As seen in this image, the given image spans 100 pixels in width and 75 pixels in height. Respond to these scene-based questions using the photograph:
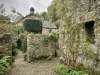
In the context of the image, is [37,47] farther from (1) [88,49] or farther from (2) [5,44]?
(1) [88,49]

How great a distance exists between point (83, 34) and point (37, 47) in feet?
15.7

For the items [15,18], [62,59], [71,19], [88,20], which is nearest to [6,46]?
[62,59]

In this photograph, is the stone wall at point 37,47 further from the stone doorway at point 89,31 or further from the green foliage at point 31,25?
the green foliage at point 31,25

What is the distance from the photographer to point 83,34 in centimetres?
549

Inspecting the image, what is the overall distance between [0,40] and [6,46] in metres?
0.52

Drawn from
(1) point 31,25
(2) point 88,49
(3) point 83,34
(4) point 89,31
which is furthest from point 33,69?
(1) point 31,25

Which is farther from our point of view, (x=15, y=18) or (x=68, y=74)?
(x=15, y=18)

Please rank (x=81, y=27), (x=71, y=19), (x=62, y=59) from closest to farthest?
(x=81, y=27) < (x=71, y=19) < (x=62, y=59)

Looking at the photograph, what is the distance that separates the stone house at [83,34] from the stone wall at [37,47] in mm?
3091

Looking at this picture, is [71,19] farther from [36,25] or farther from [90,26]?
[36,25]

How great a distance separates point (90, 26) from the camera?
17.8 feet

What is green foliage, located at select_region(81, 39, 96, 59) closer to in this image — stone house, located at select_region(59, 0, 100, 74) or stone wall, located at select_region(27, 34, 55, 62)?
stone house, located at select_region(59, 0, 100, 74)

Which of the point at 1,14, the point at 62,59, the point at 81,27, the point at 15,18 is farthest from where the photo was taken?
the point at 15,18

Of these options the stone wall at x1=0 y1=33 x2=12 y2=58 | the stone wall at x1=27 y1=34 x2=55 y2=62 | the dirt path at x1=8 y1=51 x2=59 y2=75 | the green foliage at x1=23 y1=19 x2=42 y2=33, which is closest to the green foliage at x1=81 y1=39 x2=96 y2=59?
the dirt path at x1=8 y1=51 x2=59 y2=75
